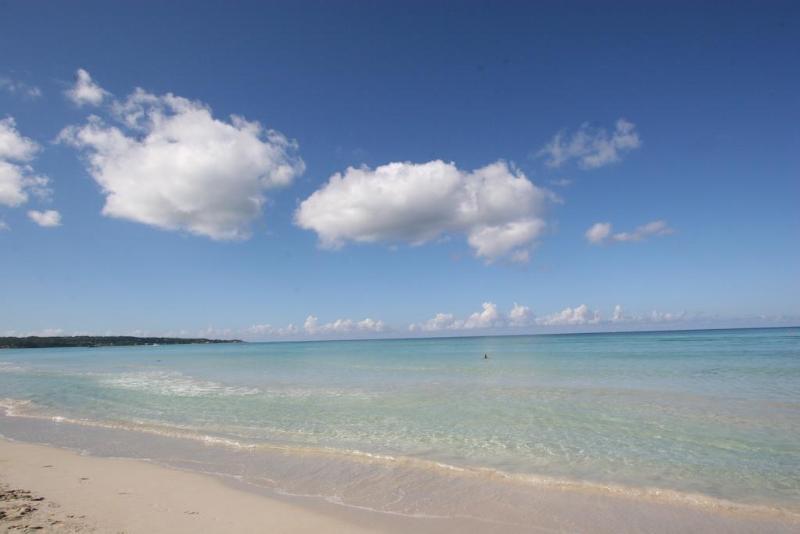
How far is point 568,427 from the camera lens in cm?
1249

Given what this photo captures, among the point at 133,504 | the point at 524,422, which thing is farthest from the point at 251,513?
the point at 524,422

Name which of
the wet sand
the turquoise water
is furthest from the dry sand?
the turquoise water

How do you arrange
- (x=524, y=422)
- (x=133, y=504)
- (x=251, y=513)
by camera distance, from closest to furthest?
(x=251, y=513) → (x=133, y=504) → (x=524, y=422)

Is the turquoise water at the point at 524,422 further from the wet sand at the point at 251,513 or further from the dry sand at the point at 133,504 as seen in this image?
the dry sand at the point at 133,504

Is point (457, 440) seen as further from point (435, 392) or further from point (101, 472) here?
point (435, 392)

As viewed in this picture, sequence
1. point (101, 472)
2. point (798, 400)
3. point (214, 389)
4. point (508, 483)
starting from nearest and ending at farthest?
point (508, 483), point (101, 472), point (798, 400), point (214, 389)

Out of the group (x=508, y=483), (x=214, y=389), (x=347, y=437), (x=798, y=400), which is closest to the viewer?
(x=508, y=483)

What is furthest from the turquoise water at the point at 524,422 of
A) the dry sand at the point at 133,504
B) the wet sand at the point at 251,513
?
the dry sand at the point at 133,504

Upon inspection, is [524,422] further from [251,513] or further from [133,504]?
[133,504]

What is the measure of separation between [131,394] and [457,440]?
19.1 metres

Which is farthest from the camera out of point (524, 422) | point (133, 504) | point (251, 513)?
point (524, 422)

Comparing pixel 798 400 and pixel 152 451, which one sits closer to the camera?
pixel 152 451

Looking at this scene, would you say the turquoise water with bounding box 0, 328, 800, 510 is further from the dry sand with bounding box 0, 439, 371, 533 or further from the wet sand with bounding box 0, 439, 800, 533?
the dry sand with bounding box 0, 439, 371, 533

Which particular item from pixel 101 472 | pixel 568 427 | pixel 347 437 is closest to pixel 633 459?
pixel 568 427
